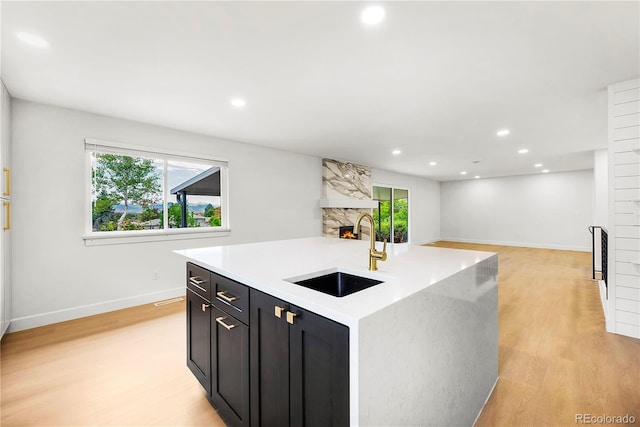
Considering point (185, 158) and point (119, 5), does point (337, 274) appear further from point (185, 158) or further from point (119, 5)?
point (185, 158)

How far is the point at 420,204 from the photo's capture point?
952 centimetres

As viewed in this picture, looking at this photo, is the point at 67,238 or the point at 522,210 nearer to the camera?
the point at 67,238

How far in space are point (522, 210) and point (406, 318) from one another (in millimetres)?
9811

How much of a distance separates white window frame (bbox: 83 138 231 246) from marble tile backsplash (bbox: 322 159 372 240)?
2.29 m

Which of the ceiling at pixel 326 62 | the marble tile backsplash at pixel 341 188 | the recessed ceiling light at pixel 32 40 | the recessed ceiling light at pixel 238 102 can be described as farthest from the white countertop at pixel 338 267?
the marble tile backsplash at pixel 341 188

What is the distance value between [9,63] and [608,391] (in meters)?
4.99

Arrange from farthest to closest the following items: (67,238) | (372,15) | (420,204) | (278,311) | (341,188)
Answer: (420,204), (341,188), (67,238), (372,15), (278,311)

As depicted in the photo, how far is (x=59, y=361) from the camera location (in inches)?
91.7

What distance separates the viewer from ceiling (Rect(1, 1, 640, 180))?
1675mm

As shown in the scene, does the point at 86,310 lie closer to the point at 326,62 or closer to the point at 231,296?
the point at 231,296

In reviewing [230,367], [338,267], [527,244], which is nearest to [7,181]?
[230,367]

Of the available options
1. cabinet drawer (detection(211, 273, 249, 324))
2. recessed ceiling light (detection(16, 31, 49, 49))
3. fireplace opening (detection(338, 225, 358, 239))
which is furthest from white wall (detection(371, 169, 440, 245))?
recessed ceiling light (detection(16, 31, 49, 49))

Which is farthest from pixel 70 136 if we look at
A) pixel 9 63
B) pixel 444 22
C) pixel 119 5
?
pixel 444 22

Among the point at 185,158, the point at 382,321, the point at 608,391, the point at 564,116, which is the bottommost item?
the point at 608,391
